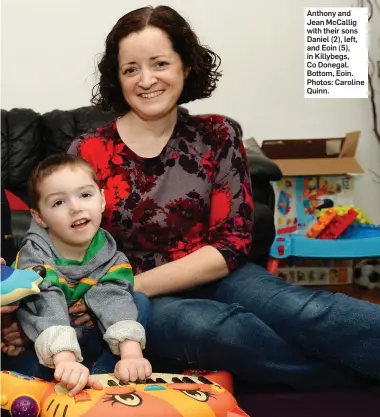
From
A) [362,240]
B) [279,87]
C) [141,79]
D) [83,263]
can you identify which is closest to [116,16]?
[279,87]

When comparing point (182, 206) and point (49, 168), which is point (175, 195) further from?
point (49, 168)

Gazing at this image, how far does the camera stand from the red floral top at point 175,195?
1.37 m

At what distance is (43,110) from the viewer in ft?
8.87

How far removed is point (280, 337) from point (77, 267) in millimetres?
387

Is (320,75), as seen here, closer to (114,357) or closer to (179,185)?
(179,185)

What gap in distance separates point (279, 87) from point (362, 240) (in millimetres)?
795

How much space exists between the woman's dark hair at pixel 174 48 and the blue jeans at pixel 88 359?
1.58 ft

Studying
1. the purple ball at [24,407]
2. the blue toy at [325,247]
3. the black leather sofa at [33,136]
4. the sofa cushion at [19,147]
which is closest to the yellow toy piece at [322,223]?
the blue toy at [325,247]

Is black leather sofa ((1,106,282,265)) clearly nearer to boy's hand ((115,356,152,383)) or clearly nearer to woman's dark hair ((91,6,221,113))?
woman's dark hair ((91,6,221,113))

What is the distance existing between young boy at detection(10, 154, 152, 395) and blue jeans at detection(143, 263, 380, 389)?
0.11m

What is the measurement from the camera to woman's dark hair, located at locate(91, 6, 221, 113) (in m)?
1.35

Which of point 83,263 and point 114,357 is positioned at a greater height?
point 83,263

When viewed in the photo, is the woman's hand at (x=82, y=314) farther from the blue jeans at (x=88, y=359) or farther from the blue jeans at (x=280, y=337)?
the blue jeans at (x=280, y=337)

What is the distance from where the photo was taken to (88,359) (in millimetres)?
1186
